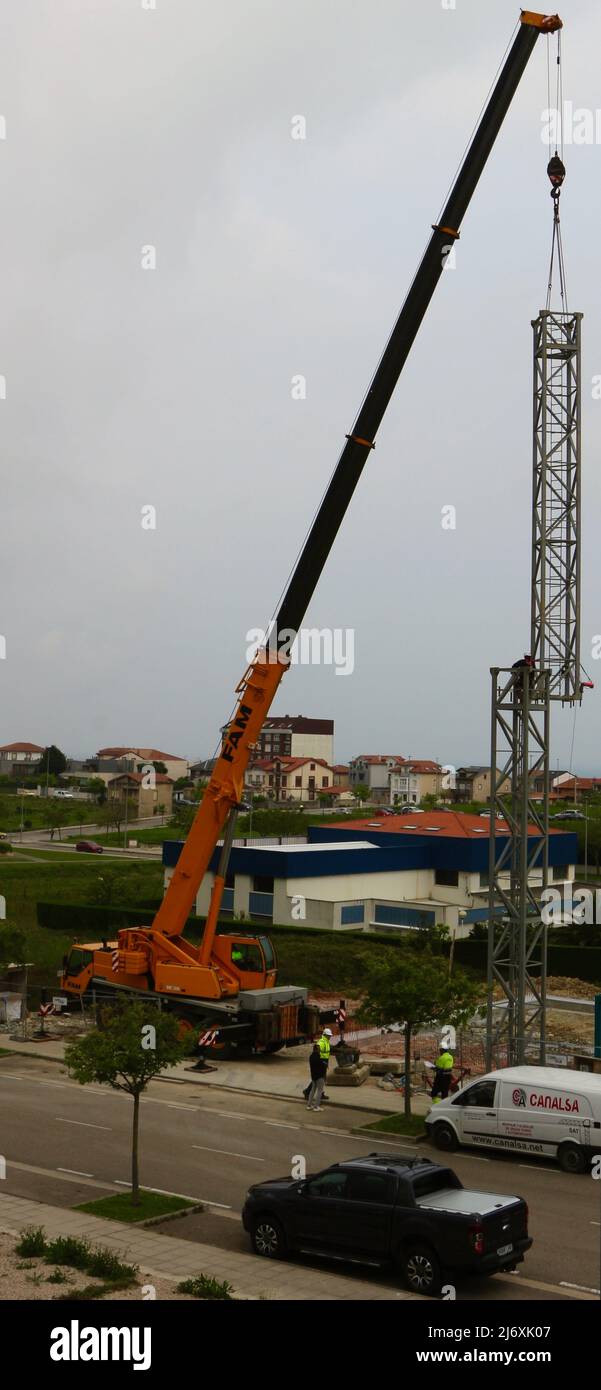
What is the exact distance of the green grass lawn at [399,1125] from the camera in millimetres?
22078

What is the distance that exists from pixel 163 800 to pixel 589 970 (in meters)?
115

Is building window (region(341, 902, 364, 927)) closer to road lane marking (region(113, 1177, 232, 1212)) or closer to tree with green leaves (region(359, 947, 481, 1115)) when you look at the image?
tree with green leaves (region(359, 947, 481, 1115))

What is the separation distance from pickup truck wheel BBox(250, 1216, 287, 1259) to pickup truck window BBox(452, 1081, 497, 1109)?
6.25 metres

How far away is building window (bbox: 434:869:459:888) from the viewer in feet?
167

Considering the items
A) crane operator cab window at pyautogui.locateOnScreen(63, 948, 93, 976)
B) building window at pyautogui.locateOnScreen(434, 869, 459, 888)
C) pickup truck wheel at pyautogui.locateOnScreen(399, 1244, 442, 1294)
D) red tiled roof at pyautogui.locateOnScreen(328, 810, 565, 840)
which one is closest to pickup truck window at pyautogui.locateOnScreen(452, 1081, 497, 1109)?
pickup truck wheel at pyautogui.locateOnScreen(399, 1244, 442, 1294)

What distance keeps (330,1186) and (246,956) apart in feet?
47.8

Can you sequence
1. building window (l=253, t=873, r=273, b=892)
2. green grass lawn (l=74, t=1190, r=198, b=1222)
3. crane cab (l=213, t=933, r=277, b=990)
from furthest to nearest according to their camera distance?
1. building window (l=253, t=873, r=273, b=892)
2. crane cab (l=213, t=933, r=277, b=990)
3. green grass lawn (l=74, t=1190, r=198, b=1222)

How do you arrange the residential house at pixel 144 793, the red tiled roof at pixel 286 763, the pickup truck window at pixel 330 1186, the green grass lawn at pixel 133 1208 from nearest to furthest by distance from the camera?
1. the pickup truck window at pixel 330 1186
2. the green grass lawn at pixel 133 1208
3. the residential house at pixel 144 793
4. the red tiled roof at pixel 286 763

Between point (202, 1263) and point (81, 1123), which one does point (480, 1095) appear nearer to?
point (202, 1263)

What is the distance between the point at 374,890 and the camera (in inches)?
1939

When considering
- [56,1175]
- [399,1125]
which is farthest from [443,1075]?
[56,1175]

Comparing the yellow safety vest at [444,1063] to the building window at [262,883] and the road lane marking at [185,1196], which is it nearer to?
the road lane marking at [185,1196]

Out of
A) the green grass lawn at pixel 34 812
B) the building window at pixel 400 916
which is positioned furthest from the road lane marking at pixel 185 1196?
the green grass lawn at pixel 34 812

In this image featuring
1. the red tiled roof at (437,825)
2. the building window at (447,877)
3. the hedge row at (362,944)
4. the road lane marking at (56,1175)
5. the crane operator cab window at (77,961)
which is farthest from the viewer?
the red tiled roof at (437,825)
